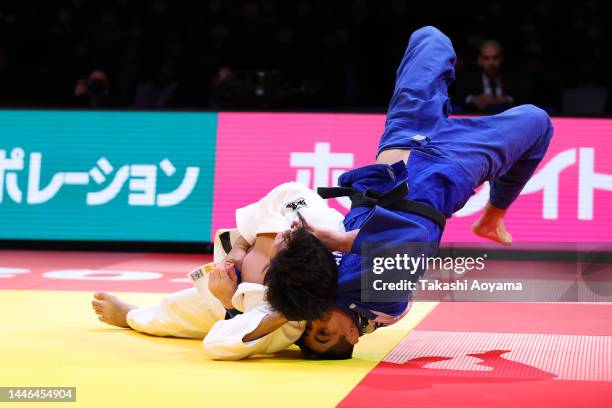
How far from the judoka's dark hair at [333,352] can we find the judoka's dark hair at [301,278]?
0.27 meters

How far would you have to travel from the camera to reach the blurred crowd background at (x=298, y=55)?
7.39 meters

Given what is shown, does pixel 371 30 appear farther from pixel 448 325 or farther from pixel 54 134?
pixel 448 325

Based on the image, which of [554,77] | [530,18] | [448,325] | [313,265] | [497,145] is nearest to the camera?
[313,265]

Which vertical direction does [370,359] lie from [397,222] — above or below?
below

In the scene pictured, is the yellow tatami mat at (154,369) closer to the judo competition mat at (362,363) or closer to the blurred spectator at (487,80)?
the judo competition mat at (362,363)

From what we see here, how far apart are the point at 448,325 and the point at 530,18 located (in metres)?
4.52

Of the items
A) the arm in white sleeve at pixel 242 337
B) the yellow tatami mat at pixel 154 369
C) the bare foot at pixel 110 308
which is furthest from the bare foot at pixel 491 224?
the bare foot at pixel 110 308

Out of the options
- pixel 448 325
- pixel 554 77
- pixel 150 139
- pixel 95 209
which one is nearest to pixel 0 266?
pixel 95 209

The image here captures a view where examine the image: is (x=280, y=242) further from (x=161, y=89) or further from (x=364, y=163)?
(x=161, y=89)

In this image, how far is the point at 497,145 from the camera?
12.2ft

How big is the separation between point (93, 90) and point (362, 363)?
500cm

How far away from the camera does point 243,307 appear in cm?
330

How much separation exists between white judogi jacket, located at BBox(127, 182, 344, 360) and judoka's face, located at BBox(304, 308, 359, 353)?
1.7 inches

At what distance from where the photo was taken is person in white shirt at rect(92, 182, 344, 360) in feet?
10.6
